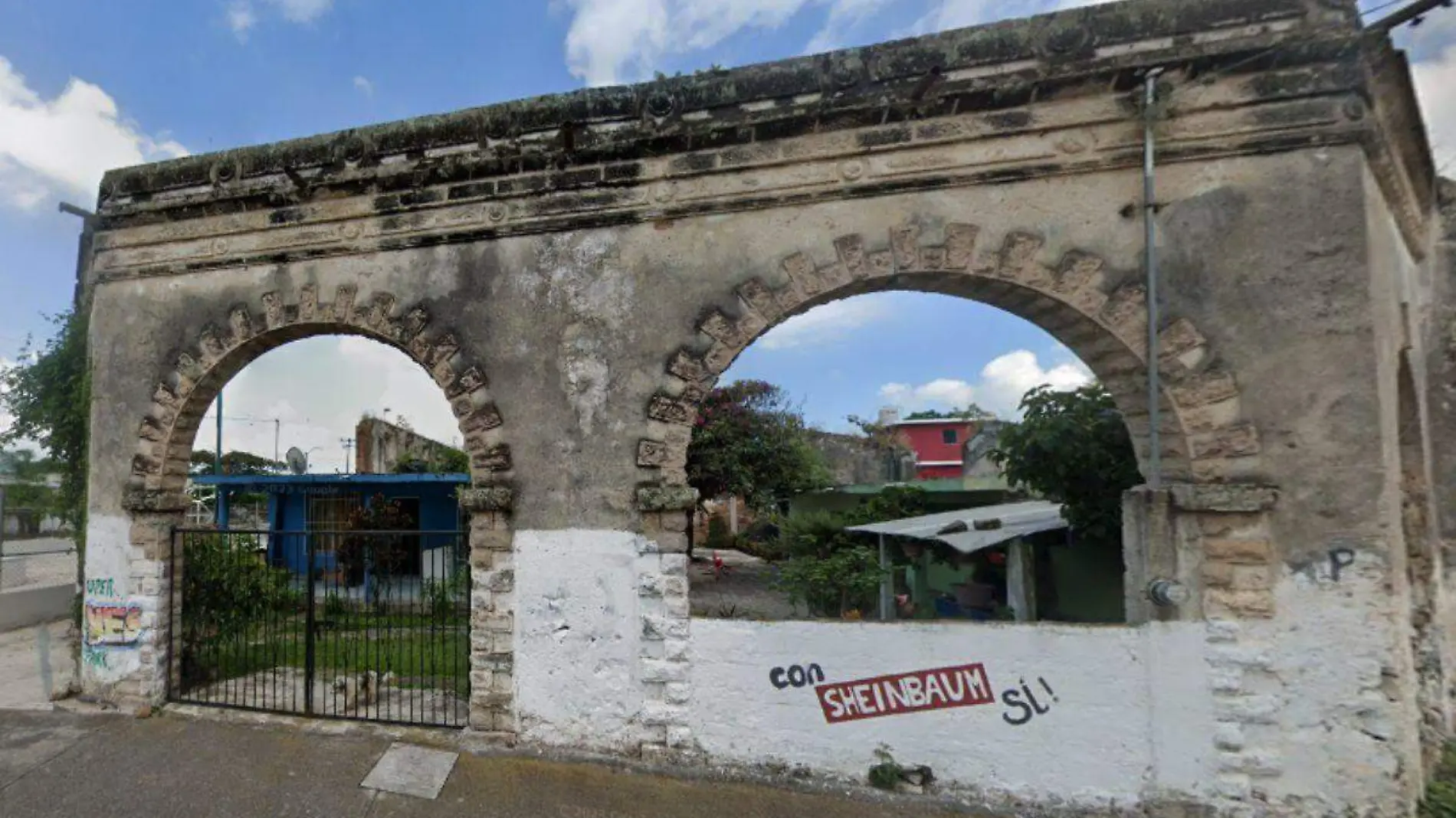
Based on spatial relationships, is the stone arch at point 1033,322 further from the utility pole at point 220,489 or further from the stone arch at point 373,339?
the utility pole at point 220,489

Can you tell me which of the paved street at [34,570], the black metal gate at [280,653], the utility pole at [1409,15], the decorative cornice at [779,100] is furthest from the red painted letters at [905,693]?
the paved street at [34,570]

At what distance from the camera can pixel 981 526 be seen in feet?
22.1

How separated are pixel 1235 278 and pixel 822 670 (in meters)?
3.31

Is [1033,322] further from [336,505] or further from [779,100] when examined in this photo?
[336,505]

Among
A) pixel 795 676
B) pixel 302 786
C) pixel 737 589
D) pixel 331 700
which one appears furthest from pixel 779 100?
pixel 737 589

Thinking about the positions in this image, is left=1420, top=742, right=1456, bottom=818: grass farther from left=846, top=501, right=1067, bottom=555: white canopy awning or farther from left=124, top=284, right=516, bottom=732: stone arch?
left=124, top=284, right=516, bottom=732: stone arch

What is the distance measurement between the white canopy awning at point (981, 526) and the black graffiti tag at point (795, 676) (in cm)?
239

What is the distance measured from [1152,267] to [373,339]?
5.36 metres

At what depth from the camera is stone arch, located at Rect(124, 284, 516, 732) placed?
4547mm

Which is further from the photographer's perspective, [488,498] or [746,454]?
[746,454]

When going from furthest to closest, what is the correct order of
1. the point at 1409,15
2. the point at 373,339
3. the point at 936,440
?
1. the point at 936,440
2. the point at 373,339
3. the point at 1409,15

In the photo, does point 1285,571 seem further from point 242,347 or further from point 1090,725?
point 242,347

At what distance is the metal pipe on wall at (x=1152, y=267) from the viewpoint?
3814 millimetres

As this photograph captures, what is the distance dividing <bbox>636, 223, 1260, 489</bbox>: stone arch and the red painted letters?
63.7 inches
